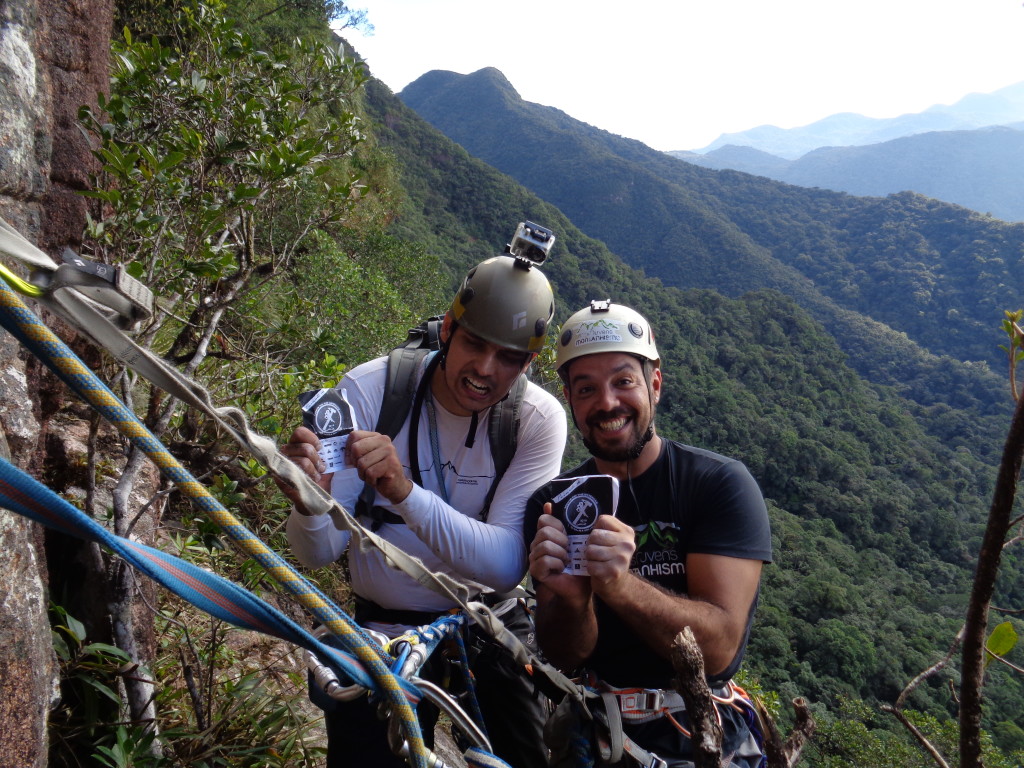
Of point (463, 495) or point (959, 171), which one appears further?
point (959, 171)

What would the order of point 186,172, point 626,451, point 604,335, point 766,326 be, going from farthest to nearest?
1. point 766,326
2. point 186,172
3. point 604,335
4. point 626,451

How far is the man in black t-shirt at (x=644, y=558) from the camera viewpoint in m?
1.78

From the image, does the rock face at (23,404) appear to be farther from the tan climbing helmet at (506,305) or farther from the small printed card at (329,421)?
the tan climbing helmet at (506,305)

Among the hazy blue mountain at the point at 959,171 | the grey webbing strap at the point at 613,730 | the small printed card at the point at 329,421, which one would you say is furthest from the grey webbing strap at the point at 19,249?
the hazy blue mountain at the point at 959,171

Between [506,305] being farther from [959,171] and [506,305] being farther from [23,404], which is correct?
[959,171]

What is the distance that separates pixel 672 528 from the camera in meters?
2.16

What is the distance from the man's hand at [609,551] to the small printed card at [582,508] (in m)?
0.03

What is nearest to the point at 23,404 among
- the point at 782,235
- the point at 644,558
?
the point at 644,558

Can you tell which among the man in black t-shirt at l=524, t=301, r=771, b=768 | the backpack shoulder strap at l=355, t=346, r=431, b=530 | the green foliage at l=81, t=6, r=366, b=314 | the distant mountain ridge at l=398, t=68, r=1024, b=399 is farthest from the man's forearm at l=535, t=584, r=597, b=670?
the distant mountain ridge at l=398, t=68, r=1024, b=399

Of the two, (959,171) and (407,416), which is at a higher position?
(959,171)

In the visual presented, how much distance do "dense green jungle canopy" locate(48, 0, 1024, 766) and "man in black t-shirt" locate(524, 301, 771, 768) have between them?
1995mm

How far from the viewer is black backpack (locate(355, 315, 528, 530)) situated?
228 cm

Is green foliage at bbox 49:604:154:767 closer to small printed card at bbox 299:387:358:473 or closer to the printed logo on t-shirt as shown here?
small printed card at bbox 299:387:358:473

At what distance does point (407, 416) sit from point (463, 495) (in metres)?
0.37
